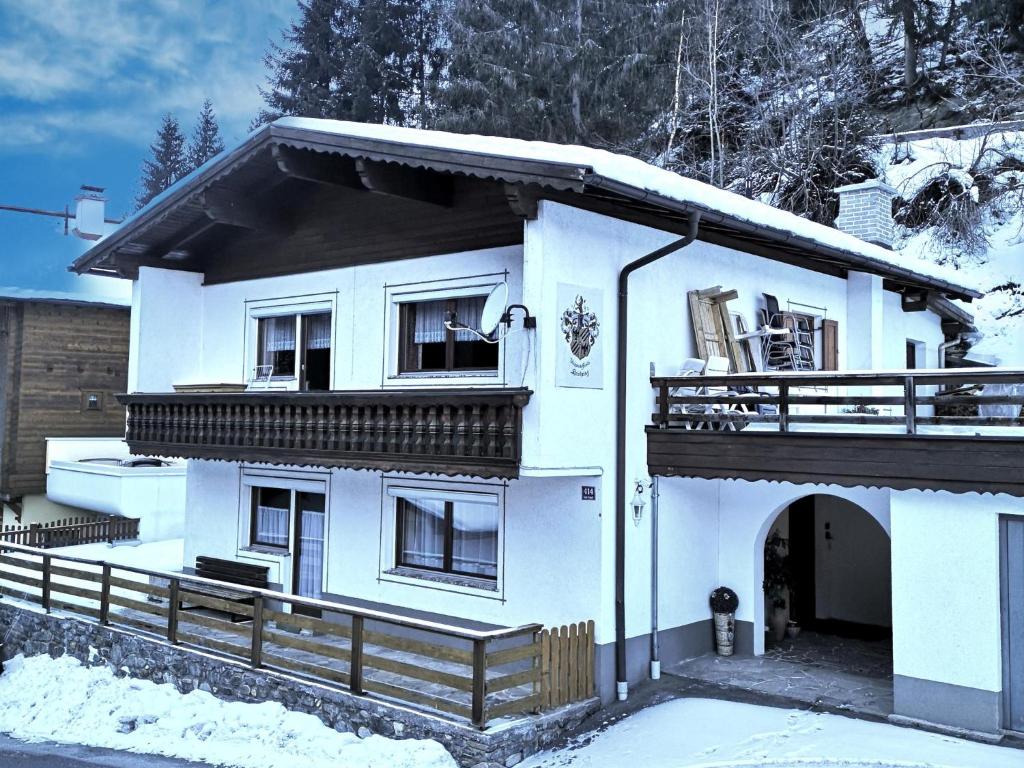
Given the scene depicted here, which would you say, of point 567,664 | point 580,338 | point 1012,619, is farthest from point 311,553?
point 1012,619

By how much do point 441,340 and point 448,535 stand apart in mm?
2464

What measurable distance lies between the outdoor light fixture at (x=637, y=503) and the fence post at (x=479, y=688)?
2.58m

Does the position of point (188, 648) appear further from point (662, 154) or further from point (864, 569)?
point (662, 154)

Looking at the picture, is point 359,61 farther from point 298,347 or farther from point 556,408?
point 556,408

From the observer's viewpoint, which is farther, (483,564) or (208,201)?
(208,201)

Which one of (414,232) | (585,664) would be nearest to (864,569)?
(585,664)

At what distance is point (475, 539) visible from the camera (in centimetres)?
1135

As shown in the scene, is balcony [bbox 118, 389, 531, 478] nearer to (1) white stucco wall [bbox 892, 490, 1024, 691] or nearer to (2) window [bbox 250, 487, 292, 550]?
(2) window [bbox 250, 487, 292, 550]

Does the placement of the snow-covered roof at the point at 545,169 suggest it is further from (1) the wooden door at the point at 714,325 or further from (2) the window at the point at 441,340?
(2) the window at the point at 441,340

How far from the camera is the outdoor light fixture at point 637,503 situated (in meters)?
10.4

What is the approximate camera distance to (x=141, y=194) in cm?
6091

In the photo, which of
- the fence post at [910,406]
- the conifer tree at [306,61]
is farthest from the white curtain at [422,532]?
the conifer tree at [306,61]

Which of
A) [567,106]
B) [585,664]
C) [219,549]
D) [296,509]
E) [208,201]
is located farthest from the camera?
[567,106]

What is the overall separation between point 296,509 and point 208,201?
4.54 meters
